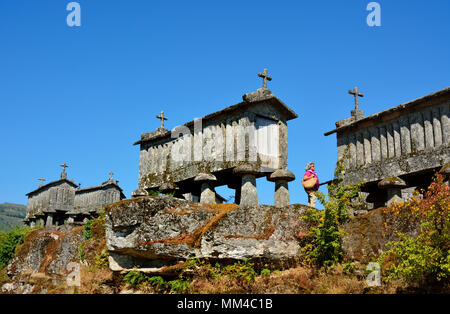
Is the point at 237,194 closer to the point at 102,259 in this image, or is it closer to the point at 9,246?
the point at 102,259

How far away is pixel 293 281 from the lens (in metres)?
10.6

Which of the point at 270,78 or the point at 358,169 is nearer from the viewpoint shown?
the point at 270,78

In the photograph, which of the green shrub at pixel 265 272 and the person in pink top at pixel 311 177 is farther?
the person in pink top at pixel 311 177

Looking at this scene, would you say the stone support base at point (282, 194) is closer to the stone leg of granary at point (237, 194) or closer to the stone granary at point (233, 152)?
the stone granary at point (233, 152)

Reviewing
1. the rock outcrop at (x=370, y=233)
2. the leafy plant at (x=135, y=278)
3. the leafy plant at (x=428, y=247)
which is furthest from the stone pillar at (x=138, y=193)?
the leafy plant at (x=428, y=247)

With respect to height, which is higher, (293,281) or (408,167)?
(408,167)

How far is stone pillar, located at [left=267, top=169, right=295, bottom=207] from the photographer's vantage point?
42.0 ft

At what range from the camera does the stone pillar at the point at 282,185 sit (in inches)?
504

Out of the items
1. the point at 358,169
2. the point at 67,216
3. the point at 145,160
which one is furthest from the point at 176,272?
the point at 67,216

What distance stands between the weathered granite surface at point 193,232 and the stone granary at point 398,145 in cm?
400

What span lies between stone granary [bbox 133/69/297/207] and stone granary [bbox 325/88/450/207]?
112 inches

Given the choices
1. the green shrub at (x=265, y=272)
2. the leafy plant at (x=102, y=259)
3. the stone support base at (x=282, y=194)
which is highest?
the stone support base at (x=282, y=194)

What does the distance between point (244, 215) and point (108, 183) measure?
56.8 feet
